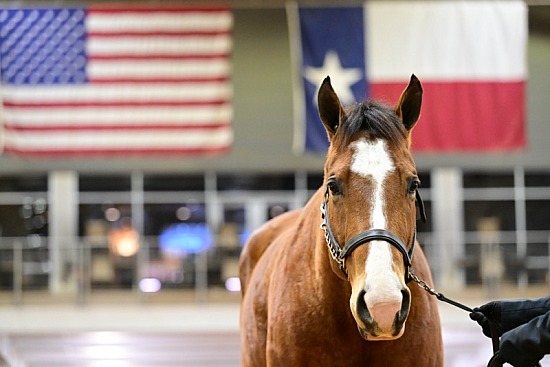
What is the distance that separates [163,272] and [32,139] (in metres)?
6.25

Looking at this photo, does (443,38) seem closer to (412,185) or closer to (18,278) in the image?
(18,278)

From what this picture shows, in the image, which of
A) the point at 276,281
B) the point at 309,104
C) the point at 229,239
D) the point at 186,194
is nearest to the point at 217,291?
the point at 229,239

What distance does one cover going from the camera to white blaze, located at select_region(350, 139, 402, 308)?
120 inches

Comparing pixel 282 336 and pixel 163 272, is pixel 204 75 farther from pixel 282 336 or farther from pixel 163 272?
pixel 282 336

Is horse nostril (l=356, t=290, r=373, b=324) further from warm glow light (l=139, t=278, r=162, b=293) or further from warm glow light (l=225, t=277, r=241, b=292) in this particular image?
warm glow light (l=225, t=277, r=241, b=292)

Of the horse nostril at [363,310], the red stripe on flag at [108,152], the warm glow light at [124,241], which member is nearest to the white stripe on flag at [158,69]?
the red stripe on flag at [108,152]

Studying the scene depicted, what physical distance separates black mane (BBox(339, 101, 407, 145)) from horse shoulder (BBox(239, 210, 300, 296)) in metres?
2.19

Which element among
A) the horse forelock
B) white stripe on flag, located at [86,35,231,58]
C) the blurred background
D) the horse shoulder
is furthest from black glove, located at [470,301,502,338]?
white stripe on flag, located at [86,35,231,58]

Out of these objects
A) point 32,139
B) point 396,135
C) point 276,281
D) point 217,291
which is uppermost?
point 32,139

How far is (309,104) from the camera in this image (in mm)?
15352

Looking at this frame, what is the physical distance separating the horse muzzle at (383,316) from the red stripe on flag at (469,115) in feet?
42.0

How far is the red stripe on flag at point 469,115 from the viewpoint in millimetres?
15859

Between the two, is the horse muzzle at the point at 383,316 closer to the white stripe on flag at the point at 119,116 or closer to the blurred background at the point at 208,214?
the blurred background at the point at 208,214

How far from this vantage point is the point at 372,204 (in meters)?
3.31
